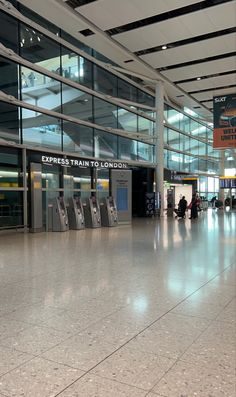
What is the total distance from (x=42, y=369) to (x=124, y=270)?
377 centimetres

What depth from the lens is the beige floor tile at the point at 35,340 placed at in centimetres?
308

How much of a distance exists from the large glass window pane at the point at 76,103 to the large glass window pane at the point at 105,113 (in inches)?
20.7

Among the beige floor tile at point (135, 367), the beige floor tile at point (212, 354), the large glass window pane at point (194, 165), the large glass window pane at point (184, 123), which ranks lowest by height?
the beige floor tile at point (212, 354)

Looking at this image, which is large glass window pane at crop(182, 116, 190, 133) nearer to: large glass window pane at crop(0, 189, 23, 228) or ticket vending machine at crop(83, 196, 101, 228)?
ticket vending machine at crop(83, 196, 101, 228)

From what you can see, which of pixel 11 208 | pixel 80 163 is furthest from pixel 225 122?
pixel 11 208

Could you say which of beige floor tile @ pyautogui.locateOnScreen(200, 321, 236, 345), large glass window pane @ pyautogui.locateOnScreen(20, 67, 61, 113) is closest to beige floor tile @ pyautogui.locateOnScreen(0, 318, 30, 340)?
beige floor tile @ pyautogui.locateOnScreen(200, 321, 236, 345)

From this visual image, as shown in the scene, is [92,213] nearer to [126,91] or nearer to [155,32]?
[155,32]

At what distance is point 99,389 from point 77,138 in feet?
48.4

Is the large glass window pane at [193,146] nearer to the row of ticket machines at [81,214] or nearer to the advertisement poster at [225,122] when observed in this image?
the row of ticket machines at [81,214]

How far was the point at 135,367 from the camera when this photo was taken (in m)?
2.74

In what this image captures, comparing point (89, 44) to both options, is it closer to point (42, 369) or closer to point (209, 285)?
point (209, 285)

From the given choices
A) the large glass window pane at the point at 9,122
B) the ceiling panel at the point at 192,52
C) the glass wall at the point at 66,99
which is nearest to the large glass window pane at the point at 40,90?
the glass wall at the point at 66,99

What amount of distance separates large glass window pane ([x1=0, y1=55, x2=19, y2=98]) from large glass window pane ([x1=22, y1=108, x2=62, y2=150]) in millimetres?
815

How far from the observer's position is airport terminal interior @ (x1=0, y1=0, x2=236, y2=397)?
2.89 metres
